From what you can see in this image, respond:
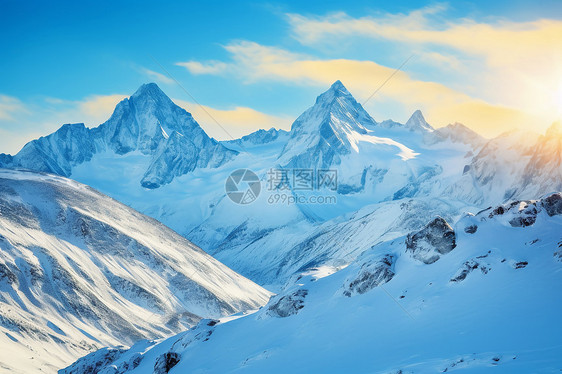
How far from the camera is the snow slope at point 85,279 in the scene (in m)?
102

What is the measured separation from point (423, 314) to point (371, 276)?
940 cm

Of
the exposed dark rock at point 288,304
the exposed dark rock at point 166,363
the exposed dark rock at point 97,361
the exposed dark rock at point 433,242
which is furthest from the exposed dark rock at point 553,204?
the exposed dark rock at point 97,361

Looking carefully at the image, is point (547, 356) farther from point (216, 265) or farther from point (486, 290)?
point (216, 265)

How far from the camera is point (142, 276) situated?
14275 centimetres

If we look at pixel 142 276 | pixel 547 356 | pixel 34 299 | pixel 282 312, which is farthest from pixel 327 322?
pixel 142 276

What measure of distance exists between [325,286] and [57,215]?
11693cm

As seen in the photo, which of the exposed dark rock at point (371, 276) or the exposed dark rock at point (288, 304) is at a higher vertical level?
the exposed dark rock at point (371, 276)

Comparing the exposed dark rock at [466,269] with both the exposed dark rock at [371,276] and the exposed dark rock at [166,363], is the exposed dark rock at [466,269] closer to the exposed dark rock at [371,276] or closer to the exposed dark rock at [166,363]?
the exposed dark rock at [371,276]

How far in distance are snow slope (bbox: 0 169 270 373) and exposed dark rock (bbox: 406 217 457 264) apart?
64797mm

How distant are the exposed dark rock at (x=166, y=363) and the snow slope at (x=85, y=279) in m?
41.8

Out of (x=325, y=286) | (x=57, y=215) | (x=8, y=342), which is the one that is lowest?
(x=8, y=342)

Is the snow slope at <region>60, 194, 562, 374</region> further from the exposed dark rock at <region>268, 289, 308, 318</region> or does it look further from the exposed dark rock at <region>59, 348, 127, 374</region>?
the exposed dark rock at <region>59, 348, 127, 374</region>

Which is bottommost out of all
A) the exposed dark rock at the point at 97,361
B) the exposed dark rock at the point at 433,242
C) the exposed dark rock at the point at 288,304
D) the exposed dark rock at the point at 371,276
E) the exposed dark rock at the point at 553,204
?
the exposed dark rock at the point at 97,361

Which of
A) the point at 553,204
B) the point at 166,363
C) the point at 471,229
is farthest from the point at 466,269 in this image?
the point at 166,363
